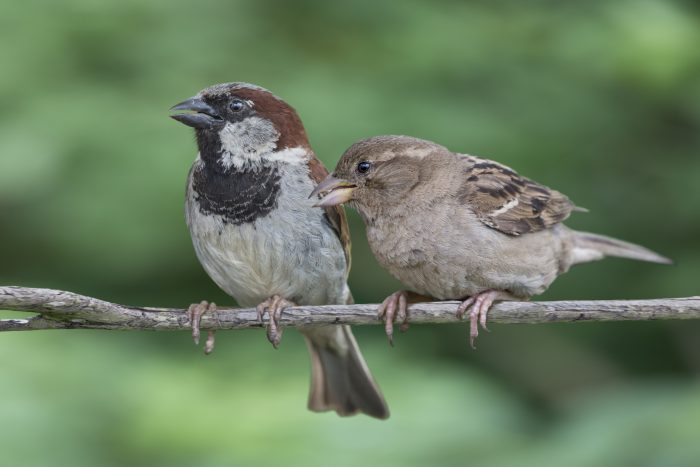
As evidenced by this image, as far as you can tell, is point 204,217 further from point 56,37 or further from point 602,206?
point 602,206

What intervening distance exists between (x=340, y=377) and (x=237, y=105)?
1173mm

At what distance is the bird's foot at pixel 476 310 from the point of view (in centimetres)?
269

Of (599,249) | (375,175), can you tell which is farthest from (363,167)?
(599,249)

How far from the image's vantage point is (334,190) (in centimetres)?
296

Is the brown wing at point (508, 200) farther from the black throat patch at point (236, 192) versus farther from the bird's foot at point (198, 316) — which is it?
the bird's foot at point (198, 316)

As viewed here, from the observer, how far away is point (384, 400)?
3584mm

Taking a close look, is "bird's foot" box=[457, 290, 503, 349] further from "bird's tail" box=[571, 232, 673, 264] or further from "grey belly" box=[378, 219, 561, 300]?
"bird's tail" box=[571, 232, 673, 264]

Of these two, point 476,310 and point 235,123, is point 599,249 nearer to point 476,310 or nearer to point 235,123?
point 476,310

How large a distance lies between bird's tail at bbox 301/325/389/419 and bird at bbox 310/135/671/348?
2.26 ft

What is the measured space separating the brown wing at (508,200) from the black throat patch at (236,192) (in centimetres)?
55

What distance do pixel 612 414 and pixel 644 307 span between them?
1293 mm

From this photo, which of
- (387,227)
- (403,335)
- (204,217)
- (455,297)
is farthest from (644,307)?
(403,335)

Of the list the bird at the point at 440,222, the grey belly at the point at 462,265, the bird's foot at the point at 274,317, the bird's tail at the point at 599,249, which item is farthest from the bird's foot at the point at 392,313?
the bird's tail at the point at 599,249

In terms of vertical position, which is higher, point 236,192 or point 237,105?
point 237,105
